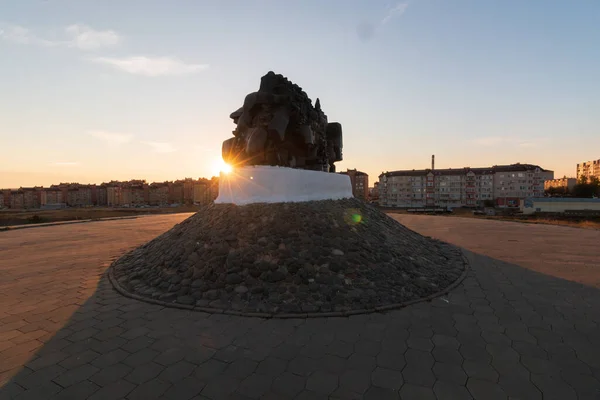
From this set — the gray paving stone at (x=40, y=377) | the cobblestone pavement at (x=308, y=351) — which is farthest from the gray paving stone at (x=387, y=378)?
the gray paving stone at (x=40, y=377)

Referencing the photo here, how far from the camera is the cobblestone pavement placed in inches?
117

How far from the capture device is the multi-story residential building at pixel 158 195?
3890 inches

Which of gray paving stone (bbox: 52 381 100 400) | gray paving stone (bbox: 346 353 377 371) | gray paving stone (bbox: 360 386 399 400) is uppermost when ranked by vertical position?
gray paving stone (bbox: 346 353 377 371)

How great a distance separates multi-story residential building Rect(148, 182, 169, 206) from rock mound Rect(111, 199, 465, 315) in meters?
99.9

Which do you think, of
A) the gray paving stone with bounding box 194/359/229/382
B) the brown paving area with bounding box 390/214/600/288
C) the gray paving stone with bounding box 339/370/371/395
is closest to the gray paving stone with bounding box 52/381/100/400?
the gray paving stone with bounding box 194/359/229/382

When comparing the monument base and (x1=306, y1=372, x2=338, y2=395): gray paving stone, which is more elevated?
the monument base

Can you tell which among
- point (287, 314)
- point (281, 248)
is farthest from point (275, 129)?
point (287, 314)

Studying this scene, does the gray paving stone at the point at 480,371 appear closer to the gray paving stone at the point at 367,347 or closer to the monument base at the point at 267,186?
the gray paving stone at the point at 367,347

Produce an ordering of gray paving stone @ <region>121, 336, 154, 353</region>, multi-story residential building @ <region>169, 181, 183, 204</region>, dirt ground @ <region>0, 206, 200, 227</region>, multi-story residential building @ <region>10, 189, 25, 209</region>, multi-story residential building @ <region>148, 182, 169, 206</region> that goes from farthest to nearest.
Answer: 1. multi-story residential building @ <region>169, 181, 183, 204</region>
2. multi-story residential building @ <region>148, 182, 169, 206</region>
3. multi-story residential building @ <region>10, 189, 25, 209</region>
4. dirt ground @ <region>0, 206, 200, 227</region>
5. gray paving stone @ <region>121, 336, 154, 353</region>

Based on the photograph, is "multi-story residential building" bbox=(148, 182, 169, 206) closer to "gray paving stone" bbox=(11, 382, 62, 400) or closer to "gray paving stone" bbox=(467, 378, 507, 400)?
"gray paving stone" bbox=(11, 382, 62, 400)

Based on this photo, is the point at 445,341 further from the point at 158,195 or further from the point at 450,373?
the point at 158,195

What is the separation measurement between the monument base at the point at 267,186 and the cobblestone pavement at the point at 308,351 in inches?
152

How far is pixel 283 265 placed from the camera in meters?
5.92

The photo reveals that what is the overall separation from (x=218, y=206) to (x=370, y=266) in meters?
4.81
